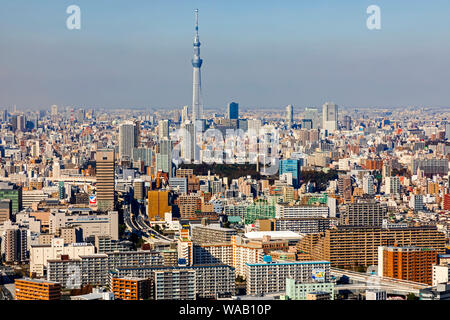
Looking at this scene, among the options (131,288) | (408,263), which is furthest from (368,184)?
(131,288)

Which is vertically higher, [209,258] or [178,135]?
[178,135]

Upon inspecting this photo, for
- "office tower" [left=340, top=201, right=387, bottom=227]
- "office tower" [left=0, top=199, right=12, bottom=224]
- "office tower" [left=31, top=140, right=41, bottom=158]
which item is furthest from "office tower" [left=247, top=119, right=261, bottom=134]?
"office tower" [left=0, top=199, right=12, bottom=224]

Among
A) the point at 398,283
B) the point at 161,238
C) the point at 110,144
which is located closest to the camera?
the point at 398,283

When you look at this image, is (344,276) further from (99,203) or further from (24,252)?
(99,203)

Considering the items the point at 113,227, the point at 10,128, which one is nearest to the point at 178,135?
the point at 10,128

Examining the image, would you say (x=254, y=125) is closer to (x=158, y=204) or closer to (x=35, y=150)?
(x=158, y=204)

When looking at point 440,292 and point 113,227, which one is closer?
point 440,292
